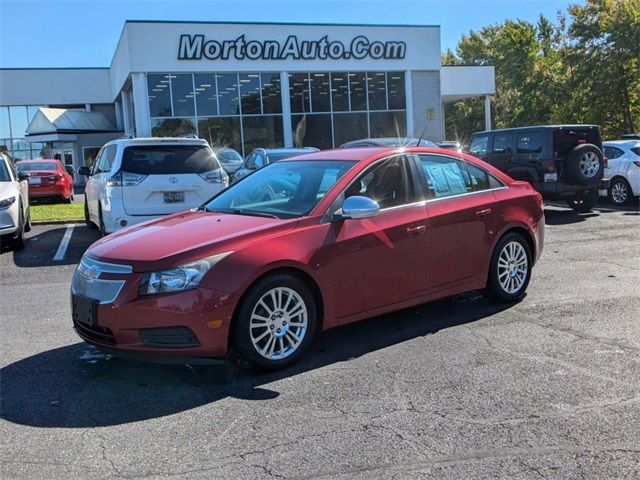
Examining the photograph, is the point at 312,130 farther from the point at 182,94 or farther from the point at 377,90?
the point at 182,94

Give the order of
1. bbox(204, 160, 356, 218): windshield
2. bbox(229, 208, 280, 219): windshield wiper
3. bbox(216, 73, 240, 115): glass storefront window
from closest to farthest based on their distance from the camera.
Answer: bbox(229, 208, 280, 219): windshield wiper, bbox(204, 160, 356, 218): windshield, bbox(216, 73, 240, 115): glass storefront window

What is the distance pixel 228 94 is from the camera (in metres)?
27.9

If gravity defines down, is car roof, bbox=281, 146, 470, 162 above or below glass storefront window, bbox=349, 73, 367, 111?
below

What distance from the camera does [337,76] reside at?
2947 cm

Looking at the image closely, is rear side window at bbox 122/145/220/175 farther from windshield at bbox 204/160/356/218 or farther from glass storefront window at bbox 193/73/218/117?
glass storefront window at bbox 193/73/218/117

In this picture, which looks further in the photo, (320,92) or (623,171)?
(320,92)

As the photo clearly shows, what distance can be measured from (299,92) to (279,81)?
108 centimetres

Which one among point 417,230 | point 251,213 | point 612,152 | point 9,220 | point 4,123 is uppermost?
point 4,123

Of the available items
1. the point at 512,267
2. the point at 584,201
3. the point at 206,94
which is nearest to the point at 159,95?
the point at 206,94

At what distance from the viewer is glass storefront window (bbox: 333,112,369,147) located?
29.9 m

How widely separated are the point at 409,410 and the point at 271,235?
162 cm

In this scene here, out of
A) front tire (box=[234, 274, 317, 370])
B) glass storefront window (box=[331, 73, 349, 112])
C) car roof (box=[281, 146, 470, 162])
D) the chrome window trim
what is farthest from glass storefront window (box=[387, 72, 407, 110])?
the chrome window trim

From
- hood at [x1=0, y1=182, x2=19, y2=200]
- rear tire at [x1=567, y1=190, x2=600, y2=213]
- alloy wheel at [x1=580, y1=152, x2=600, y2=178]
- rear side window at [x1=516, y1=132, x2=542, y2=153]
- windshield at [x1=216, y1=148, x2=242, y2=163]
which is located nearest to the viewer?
hood at [x1=0, y1=182, x2=19, y2=200]

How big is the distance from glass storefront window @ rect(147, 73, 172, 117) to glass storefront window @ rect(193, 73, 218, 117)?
1.26m
